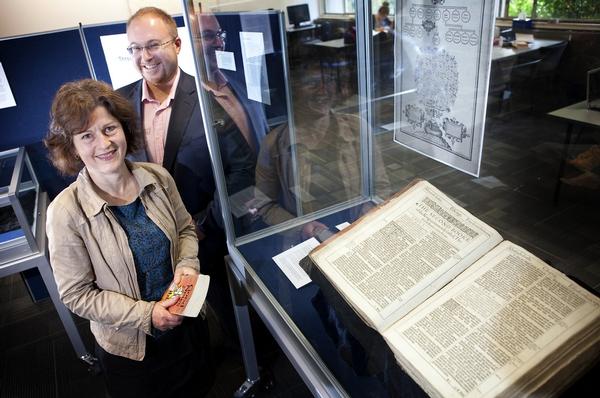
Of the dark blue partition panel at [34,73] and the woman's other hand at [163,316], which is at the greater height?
the dark blue partition panel at [34,73]

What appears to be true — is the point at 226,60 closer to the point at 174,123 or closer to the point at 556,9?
the point at 174,123

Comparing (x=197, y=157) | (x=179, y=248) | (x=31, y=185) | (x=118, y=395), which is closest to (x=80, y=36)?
(x=31, y=185)

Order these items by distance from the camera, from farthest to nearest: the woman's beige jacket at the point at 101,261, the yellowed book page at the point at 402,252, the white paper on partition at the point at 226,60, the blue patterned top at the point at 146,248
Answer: the white paper on partition at the point at 226,60
the blue patterned top at the point at 146,248
the woman's beige jacket at the point at 101,261
the yellowed book page at the point at 402,252

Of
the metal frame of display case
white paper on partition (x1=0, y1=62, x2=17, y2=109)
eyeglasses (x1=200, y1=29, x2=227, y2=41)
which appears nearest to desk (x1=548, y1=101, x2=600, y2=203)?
eyeglasses (x1=200, y1=29, x2=227, y2=41)

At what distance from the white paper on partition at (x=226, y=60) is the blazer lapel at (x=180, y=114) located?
0.25 metres

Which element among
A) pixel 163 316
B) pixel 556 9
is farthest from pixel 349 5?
pixel 163 316

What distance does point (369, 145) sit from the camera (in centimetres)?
163

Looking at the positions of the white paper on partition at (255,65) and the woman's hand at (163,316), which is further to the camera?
the white paper on partition at (255,65)

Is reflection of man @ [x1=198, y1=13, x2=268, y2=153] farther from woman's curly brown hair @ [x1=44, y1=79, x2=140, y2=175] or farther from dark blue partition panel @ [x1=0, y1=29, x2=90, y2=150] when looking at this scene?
dark blue partition panel @ [x1=0, y1=29, x2=90, y2=150]

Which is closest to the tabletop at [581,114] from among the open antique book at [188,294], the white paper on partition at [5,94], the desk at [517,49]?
the desk at [517,49]

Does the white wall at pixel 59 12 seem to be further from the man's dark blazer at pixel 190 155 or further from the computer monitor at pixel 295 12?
the man's dark blazer at pixel 190 155

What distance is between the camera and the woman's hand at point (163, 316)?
46.0 inches

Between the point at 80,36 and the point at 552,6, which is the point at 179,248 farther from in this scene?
the point at 80,36

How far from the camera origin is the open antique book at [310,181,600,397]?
0.62 meters
